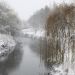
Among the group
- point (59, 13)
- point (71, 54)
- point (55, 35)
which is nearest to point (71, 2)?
point (59, 13)

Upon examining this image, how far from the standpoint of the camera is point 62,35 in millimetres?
18109

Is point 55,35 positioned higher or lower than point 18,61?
higher

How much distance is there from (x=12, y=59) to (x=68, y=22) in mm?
7950

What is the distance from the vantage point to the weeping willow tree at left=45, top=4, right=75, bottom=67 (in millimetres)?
16516

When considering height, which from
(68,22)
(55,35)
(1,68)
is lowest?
(1,68)

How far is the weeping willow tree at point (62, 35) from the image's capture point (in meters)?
16.5

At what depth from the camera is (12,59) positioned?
21.8m

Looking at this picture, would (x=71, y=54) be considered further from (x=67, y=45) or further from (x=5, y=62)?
(x=5, y=62)

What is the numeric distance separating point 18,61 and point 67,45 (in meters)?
6.20

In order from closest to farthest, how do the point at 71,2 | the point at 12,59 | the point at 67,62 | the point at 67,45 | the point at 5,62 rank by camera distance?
the point at 67,62 < the point at 67,45 < the point at 71,2 < the point at 5,62 < the point at 12,59

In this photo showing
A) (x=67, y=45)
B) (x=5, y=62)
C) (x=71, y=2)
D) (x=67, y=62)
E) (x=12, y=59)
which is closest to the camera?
(x=67, y=62)

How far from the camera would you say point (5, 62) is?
65.7 feet

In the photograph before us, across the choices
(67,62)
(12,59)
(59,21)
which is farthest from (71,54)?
(12,59)

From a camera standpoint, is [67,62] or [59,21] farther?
[59,21]
